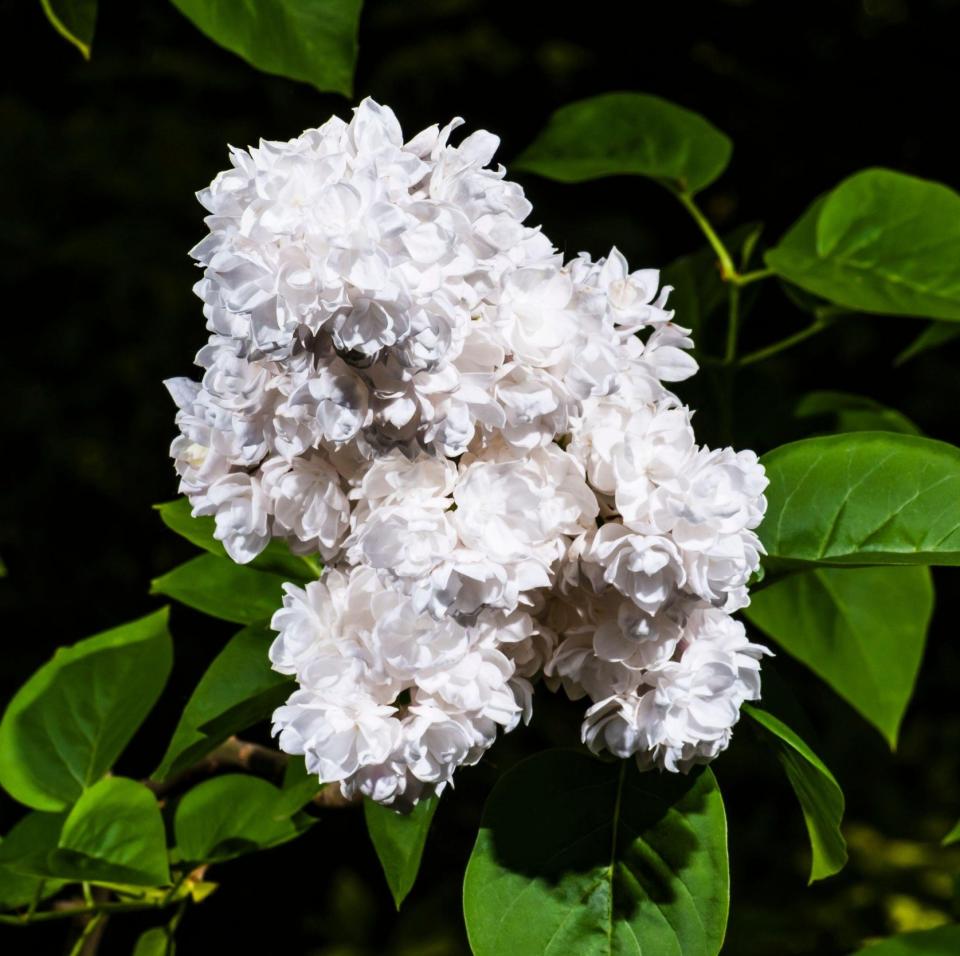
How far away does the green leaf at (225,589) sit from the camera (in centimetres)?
80

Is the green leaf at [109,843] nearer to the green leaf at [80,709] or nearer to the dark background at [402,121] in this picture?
the green leaf at [80,709]

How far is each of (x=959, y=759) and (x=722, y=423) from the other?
4.06ft

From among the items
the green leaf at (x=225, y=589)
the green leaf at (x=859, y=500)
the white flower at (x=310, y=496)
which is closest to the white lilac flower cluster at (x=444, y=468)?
the white flower at (x=310, y=496)

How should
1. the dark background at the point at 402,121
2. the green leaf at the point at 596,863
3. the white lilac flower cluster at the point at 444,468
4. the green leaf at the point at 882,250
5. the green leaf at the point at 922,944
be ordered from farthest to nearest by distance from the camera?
1. the dark background at the point at 402,121
2. the green leaf at the point at 882,250
3. the green leaf at the point at 922,944
4. the green leaf at the point at 596,863
5. the white lilac flower cluster at the point at 444,468

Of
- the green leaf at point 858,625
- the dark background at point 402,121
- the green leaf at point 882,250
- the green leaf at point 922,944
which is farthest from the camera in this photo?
the dark background at point 402,121

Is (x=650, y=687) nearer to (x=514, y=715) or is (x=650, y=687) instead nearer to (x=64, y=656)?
(x=514, y=715)

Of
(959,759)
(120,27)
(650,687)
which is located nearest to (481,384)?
(650,687)

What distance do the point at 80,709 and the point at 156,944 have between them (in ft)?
0.55

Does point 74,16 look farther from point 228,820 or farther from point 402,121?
point 402,121

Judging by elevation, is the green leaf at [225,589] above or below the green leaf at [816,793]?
below

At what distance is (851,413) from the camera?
106cm

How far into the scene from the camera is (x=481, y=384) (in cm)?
50

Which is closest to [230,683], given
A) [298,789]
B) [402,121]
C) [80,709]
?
[298,789]

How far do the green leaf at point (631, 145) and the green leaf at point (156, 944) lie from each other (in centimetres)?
62
